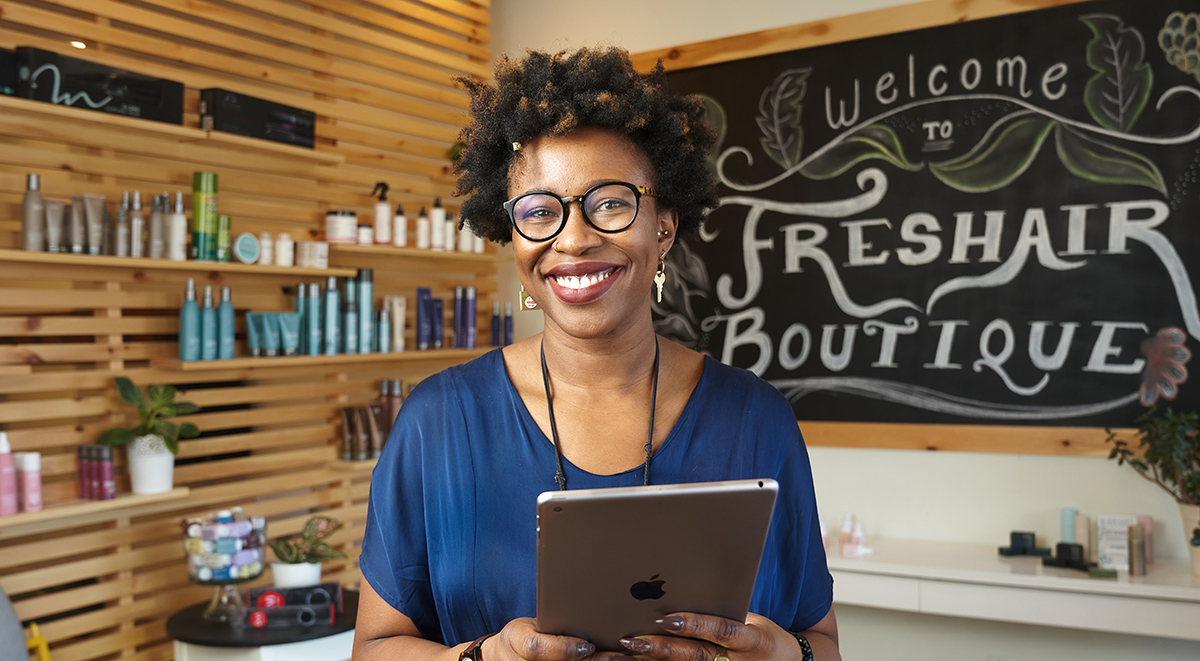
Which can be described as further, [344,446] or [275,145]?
[344,446]

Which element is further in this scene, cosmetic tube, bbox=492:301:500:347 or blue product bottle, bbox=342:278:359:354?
cosmetic tube, bbox=492:301:500:347

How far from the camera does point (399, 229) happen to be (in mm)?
3725

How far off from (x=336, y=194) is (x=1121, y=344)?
3035 mm

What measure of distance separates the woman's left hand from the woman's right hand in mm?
39

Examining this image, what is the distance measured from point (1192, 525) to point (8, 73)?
3837 mm

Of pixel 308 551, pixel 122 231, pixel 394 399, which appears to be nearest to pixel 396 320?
pixel 394 399

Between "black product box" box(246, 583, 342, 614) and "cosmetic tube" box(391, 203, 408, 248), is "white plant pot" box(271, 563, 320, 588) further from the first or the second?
"cosmetic tube" box(391, 203, 408, 248)

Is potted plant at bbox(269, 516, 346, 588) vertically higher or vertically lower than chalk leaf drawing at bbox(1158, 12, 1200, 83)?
lower

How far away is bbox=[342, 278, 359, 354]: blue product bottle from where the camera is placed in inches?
137

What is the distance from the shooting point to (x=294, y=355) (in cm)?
327

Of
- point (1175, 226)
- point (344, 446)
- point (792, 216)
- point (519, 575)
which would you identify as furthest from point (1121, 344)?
point (344, 446)

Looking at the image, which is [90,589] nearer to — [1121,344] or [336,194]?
[336,194]

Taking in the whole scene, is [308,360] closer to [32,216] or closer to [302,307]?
[302,307]

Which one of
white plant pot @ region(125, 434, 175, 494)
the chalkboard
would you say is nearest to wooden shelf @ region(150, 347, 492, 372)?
white plant pot @ region(125, 434, 175, 494)
